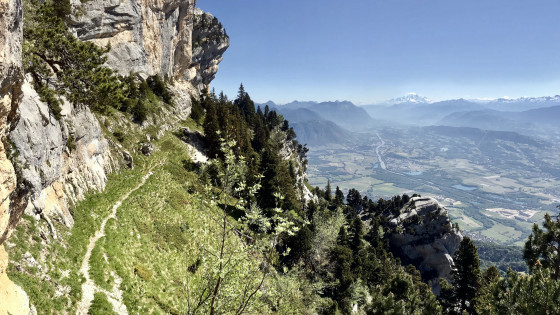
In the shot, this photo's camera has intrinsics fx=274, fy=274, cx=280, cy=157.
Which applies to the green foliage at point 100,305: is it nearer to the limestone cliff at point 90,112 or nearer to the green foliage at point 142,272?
the green foliage at point 142,272

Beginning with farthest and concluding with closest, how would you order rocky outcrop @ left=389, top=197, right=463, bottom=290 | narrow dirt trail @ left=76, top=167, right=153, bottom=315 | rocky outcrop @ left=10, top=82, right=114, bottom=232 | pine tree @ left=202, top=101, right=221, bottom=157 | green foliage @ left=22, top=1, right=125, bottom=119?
1. rocky outcrop @ left=389, top=197, right=463, bottom=290
2. pine tree @ left=202, top=101, right=221, bottom=157
3. green foliage @ left=22, top=1, right=125, bottom=119
4. rocky outcrop @ left=10, top=82, right=114, bottom=232
5. narrow dirt trail @ left=76, top=167, right=153, bottom=315

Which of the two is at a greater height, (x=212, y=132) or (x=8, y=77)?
(x=8, y=77)

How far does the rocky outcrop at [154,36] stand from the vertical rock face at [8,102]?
39.9 m

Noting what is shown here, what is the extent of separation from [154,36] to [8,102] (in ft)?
270

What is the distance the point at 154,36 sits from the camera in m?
82.6

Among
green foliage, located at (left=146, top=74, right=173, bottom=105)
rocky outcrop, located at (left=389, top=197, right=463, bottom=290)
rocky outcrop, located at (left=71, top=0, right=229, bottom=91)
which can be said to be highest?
rocky outcrop, located at (left=71, top=0, right=229, bottom=91)

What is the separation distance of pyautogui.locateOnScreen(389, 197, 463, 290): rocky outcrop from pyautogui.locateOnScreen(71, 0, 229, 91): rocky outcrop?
102 metres

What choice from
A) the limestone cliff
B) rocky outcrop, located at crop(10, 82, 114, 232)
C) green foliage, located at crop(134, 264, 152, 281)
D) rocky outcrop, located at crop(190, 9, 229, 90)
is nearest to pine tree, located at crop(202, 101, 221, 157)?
the limestone cliff

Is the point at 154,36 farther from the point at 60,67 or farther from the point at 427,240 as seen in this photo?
the point at 427,240

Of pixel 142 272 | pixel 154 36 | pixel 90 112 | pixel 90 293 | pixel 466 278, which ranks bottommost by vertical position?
pixel 466 278

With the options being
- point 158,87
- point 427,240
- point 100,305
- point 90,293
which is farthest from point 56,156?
point 427,240

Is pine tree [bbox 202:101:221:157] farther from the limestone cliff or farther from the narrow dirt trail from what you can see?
the narrow dirt trail

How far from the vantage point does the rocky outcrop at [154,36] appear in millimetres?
58594

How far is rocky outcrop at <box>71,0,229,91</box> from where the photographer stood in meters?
58.6
